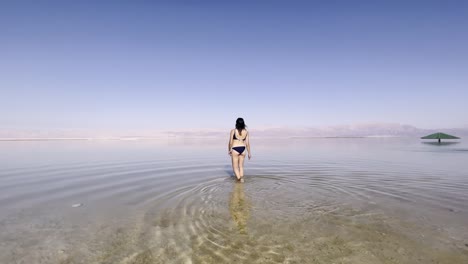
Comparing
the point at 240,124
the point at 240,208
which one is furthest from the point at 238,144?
the point at 240,208

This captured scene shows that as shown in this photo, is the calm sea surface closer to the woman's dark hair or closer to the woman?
the woman

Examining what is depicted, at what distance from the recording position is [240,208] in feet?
23.8

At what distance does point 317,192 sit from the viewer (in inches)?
360

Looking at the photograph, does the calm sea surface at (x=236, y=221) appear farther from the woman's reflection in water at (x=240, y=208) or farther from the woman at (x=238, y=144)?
the woman at (x=238, y=144)

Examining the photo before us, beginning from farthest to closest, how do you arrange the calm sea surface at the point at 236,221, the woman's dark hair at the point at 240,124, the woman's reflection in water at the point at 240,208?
the woman's dark hair at the point at 240,124
the woman's reflection in water at the point at 240,208
the calm sea surface at the point at 236,221

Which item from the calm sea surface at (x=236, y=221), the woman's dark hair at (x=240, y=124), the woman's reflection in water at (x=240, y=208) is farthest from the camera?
the woman's dark hair at (x=240, y=124)

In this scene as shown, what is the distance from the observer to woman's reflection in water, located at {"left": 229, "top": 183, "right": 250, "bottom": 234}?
593cm

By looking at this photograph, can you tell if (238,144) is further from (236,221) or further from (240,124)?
(236,221)

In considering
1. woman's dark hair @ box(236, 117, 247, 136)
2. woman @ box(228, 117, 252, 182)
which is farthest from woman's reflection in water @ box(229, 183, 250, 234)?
woman's dark hair @ box(236, 117, 247, 136)

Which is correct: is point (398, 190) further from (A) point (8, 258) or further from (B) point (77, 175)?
(B) point (77, 175)

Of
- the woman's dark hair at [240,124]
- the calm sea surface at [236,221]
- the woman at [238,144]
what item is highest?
the woman's dark hair at [240,124]

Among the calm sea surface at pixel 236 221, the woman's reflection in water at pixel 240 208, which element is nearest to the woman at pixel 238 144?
the calm sea surface at pixel 236 221

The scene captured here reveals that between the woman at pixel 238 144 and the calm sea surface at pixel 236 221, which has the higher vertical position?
the woman at pixel 238 144

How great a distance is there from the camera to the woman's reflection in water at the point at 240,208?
5.93 m
